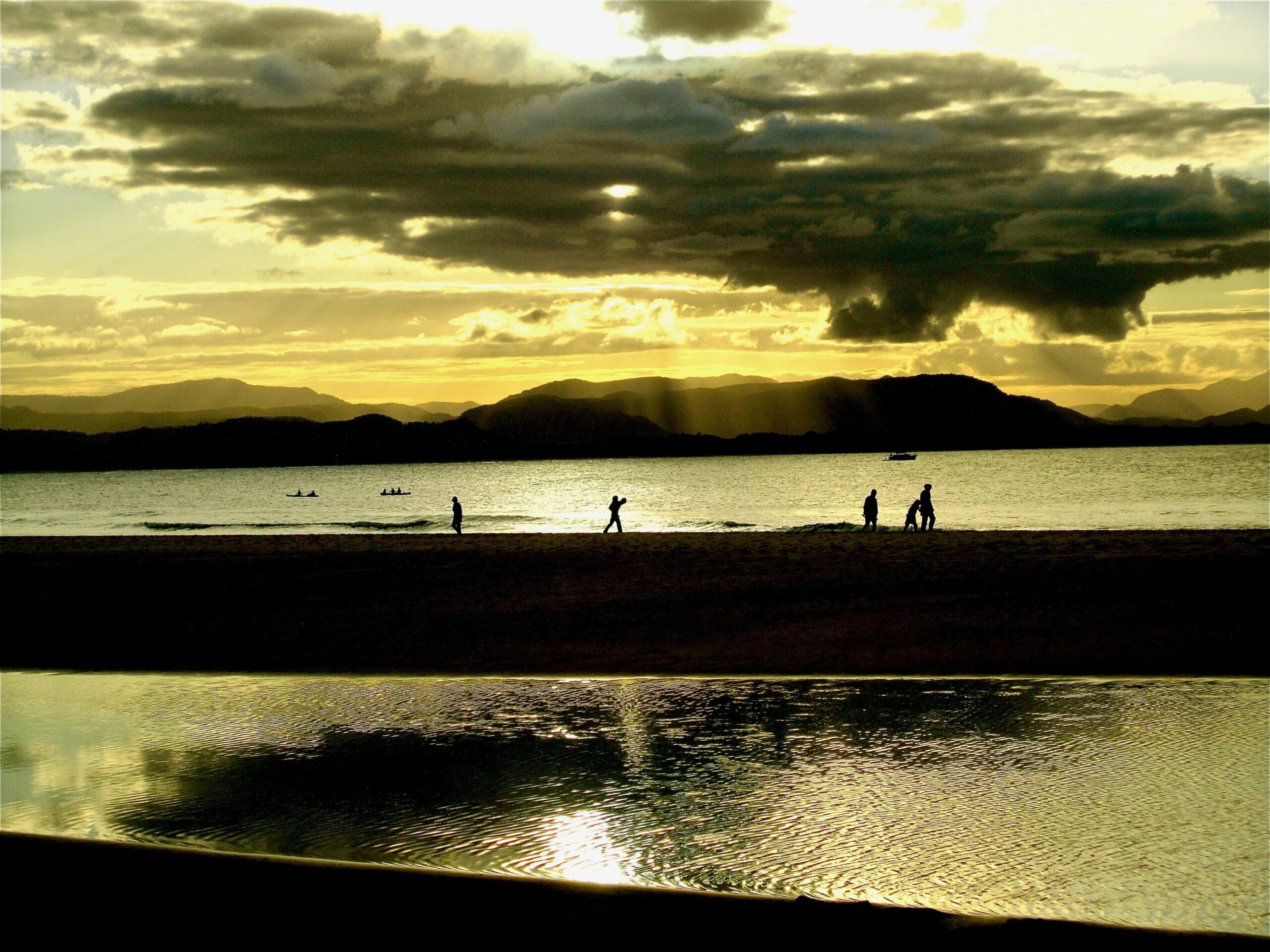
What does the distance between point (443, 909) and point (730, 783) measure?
10.5 ft

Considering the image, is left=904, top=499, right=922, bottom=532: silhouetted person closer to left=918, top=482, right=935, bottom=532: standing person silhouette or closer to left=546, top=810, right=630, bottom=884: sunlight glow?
left=918, top=482, right=935, bottom=532: standing person silhouette

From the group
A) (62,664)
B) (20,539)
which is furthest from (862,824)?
(20,539)

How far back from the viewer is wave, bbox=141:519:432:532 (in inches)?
2243

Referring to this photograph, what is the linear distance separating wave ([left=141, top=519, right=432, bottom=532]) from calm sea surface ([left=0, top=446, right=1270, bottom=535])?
0.79 ft

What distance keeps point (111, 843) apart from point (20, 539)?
43.9m

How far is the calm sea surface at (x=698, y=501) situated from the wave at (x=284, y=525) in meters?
0.24

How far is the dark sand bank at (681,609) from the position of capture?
14648mm

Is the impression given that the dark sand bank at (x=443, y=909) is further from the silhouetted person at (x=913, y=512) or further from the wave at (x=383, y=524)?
the wave at (x=383, y=524)

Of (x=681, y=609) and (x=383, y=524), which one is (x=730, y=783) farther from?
(x=383, y=524)

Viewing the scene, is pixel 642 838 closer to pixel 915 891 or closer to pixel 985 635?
pixel 915 891

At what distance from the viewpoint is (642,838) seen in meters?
7.38

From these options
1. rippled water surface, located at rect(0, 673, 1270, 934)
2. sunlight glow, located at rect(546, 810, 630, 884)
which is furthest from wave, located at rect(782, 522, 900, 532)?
sunlight glow, located at rect(546, 810, 630, 884)

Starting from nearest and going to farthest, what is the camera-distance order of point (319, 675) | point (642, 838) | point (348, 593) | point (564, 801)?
point (642, 838) < point (564, 801) < point (319, 675) < point (348, 593)

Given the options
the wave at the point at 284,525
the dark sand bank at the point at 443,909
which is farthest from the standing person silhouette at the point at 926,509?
the dark sand bank at the point at 443,909
